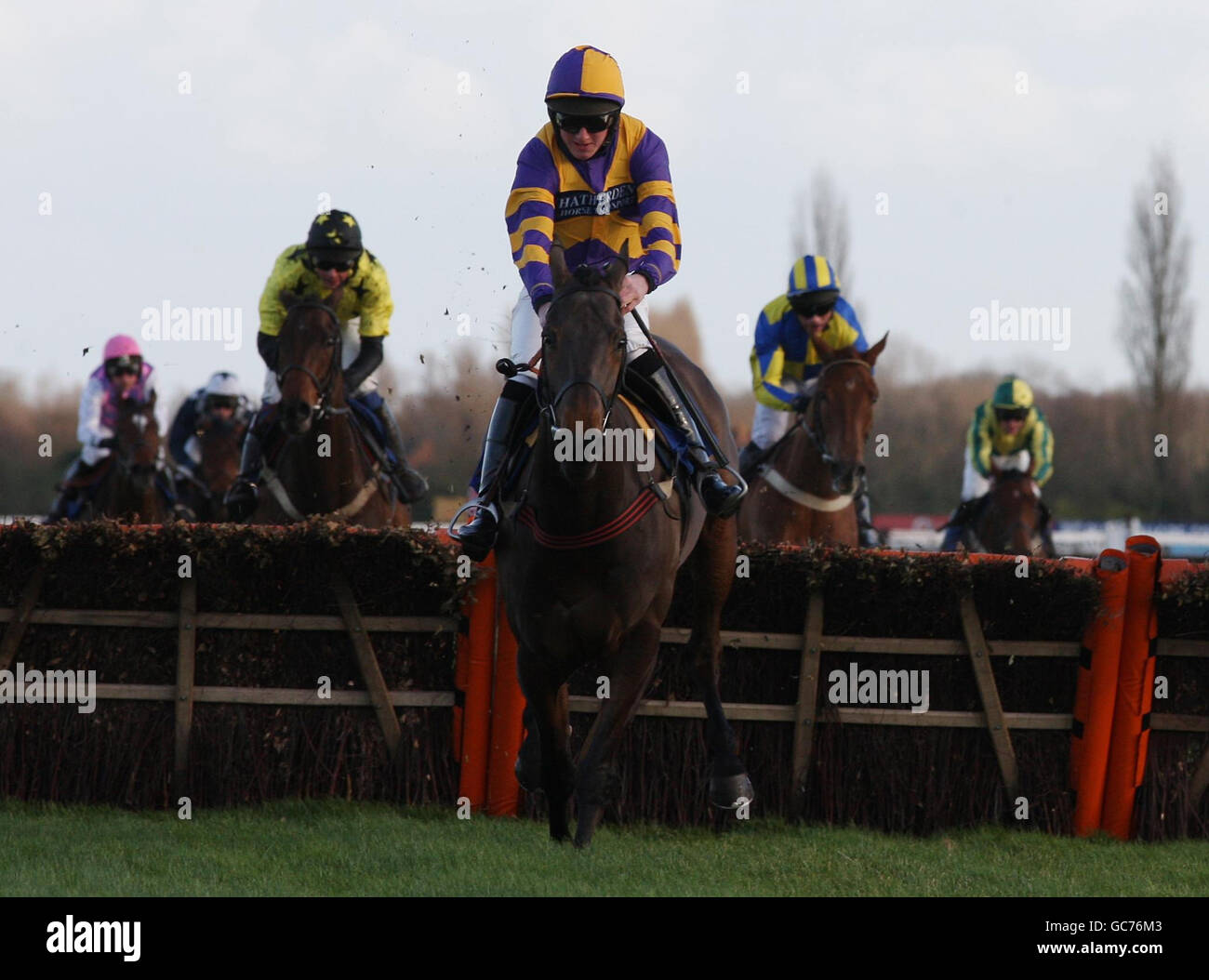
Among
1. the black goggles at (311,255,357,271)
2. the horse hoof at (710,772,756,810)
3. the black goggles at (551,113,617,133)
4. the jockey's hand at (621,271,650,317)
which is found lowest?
the horse hoof at (710,772,756,810)

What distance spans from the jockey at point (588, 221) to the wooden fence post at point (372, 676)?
1216 mm

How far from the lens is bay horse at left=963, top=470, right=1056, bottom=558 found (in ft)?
42.6

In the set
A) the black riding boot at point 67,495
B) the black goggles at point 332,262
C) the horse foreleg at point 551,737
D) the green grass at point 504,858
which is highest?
the black goggles at point 332,262

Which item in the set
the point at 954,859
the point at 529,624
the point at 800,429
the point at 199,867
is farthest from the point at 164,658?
the point at 800,429

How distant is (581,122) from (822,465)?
3.81 m

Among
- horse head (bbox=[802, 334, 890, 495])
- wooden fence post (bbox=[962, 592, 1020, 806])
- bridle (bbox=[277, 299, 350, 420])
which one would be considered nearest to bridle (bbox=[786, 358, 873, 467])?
horse head (bbox=[802, 334, 890, 495])

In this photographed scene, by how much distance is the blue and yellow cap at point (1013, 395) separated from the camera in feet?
47.0

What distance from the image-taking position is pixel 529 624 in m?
5.75

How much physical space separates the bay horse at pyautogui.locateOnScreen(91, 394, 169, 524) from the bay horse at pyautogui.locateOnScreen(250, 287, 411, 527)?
289 cm

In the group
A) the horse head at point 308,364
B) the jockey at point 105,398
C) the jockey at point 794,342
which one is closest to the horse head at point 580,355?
the horse head at point 308,364

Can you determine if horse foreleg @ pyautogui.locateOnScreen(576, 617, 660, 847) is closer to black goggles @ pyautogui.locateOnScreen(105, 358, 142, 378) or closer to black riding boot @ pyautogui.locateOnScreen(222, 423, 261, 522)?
black riding boot @ pyautogui.locateOnScreen(222, 423, 261, 522)

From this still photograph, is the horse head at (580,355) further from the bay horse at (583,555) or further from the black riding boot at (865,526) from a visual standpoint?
the black riding boot at (865,526)
